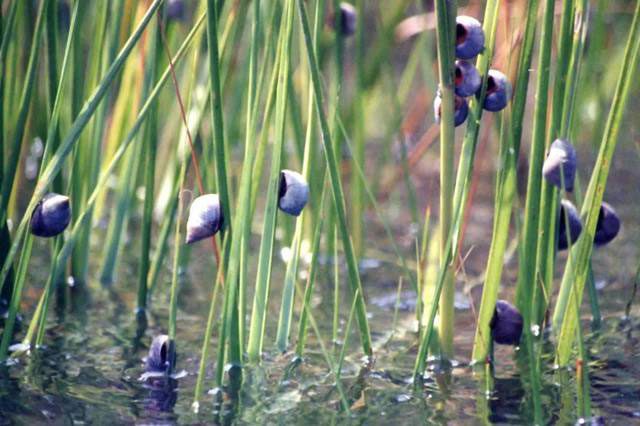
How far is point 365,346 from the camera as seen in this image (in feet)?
5.20

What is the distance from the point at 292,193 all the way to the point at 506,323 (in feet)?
1.32

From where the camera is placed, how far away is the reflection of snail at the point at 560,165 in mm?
1344

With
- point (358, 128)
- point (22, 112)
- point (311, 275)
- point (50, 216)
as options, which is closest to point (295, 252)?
point (311, 275)

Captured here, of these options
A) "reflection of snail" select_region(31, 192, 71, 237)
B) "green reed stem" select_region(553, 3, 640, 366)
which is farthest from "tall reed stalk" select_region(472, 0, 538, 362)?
"reflection of snail" select_region(31, 192, 71, 237)

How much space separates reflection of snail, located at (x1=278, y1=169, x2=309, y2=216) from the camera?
4.63 feet

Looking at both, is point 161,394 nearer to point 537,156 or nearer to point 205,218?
point 205,218

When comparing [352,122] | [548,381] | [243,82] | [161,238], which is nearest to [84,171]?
[161,238]

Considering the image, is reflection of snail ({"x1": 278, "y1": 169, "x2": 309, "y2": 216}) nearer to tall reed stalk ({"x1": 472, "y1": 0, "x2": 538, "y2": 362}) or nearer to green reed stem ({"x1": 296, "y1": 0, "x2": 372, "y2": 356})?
green reed stem ({"x1": 296, "y1": 0, "x2": 372, "y2": 356})

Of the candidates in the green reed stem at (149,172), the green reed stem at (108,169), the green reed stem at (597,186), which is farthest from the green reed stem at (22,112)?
the green reed stem at (597,186)

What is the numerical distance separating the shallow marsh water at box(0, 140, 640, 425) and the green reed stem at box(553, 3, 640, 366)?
3.1 inches

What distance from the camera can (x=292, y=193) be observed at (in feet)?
4.63

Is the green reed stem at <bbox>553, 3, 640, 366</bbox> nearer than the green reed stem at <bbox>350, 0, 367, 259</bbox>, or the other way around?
the green reed stem at <bbox>553, 3, 640, 366</bbox>

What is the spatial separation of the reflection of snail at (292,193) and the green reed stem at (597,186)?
1.37 feet

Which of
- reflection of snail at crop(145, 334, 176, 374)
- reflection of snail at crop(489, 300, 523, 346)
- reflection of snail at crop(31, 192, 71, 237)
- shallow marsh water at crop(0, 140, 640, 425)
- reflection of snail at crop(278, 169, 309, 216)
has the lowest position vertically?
shallow marsh water at crop(0, 140, 640, 425)
